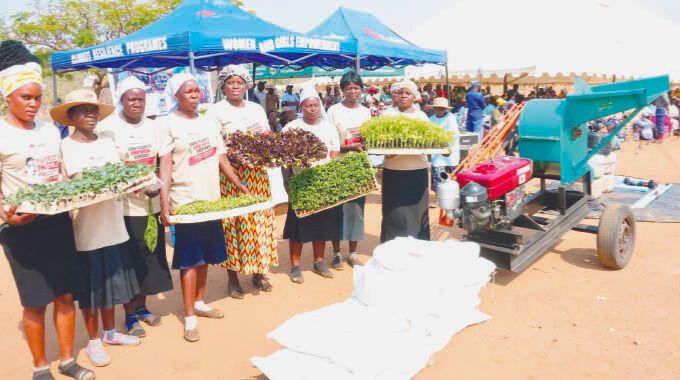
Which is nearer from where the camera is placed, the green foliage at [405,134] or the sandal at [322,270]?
the green foliage at [405,134]

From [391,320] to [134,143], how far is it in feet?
7.94

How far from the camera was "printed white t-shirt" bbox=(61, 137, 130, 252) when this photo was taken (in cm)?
339

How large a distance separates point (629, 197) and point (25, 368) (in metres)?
8.49

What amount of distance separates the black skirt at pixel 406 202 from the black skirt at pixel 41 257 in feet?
9.63

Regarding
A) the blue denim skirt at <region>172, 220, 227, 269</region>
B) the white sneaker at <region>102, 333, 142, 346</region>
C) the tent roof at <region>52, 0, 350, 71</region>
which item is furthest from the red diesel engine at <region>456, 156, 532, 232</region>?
the tent roof at <region>52, 0, 350, 71</region>

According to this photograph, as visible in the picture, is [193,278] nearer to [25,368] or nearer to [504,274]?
[25,368]

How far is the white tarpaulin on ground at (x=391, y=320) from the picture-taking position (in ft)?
Result: 10.4

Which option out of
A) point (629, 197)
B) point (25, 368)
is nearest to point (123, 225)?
point (25, 368)

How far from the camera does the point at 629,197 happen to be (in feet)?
26.6

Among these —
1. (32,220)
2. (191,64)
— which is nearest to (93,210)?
(32,220)

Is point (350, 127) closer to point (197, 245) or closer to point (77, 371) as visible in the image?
point (197, 245)

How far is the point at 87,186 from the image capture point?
3.04 metres

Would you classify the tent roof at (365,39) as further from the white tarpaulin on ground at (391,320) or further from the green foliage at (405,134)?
the white tarpaulin on ground at (391,320)

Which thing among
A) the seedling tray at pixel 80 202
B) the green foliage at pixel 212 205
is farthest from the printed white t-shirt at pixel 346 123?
the seedling tray at pixel 80 202
